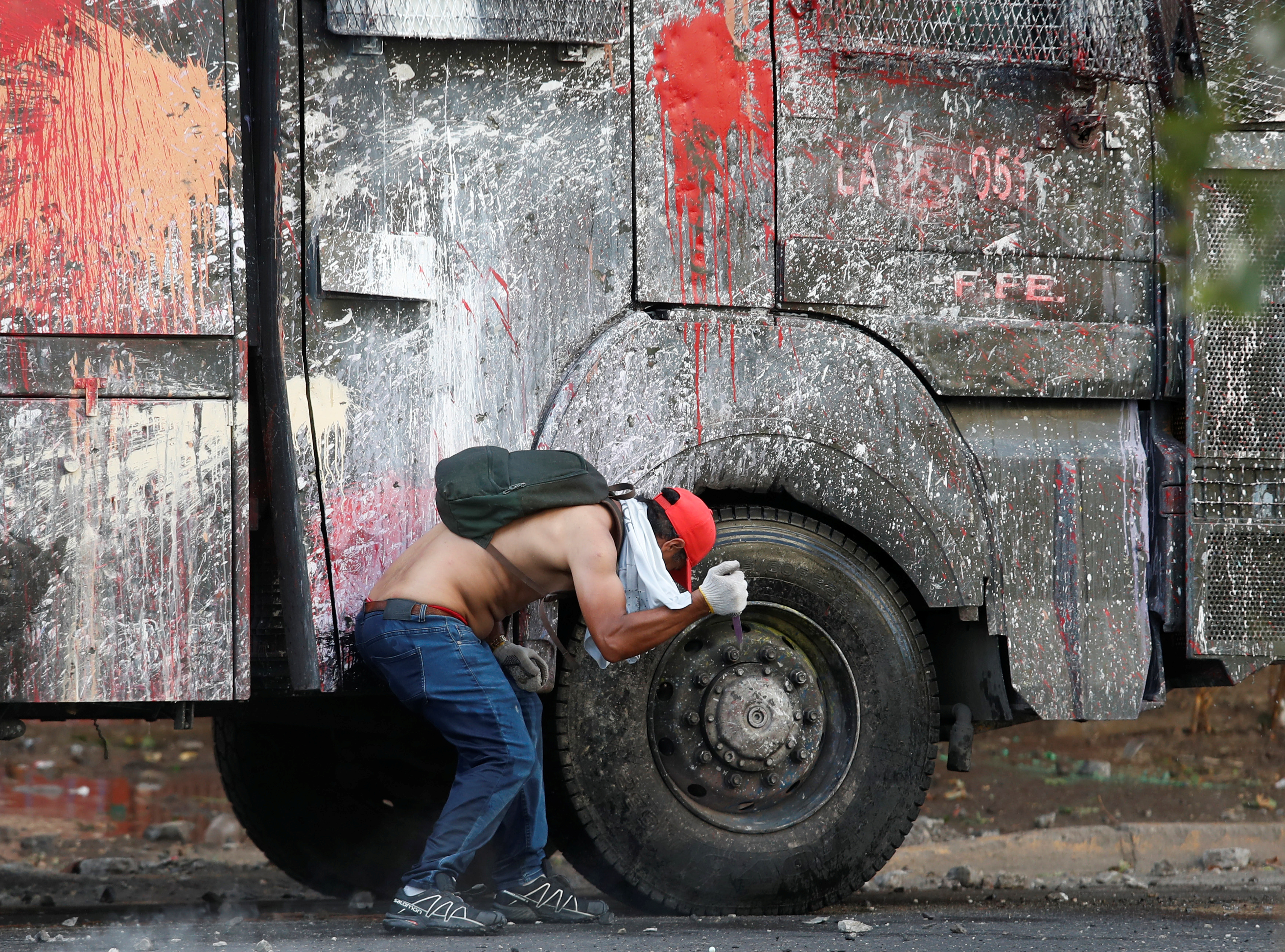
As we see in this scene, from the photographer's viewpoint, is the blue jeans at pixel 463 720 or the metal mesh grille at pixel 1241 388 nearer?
the blue jeans at pixel 463 720

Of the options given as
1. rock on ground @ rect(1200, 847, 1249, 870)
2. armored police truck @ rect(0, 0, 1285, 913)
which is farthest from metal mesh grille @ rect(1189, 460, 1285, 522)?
rock on ground @ rect(1200, 847, 1249, 870)

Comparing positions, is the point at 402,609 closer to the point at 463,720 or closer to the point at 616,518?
the point at 463,720

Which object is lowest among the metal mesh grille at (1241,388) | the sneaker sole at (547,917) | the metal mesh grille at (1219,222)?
the sneaker sole at (547,917)

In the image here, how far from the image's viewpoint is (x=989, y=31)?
3.59m

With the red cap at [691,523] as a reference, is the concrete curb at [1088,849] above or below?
below

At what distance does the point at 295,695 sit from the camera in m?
3.55

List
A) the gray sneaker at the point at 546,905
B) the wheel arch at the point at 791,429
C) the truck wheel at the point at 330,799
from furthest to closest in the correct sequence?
1. the truck wheel at the point at 330,799
2. the gray sneaker at the point at 546,905
3. the wheel arch at the point at 791,429

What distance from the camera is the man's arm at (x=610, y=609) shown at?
3.24 meters

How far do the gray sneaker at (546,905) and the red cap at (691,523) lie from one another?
0.93 m

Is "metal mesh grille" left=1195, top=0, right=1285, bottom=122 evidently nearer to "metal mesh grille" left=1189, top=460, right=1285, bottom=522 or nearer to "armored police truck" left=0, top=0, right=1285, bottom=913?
"armored police truck" left=0, top=0, right=1285, bottom=913

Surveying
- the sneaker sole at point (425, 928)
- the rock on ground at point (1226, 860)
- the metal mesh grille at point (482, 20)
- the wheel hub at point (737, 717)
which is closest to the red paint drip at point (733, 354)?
the wheel hub at point (737, 717)

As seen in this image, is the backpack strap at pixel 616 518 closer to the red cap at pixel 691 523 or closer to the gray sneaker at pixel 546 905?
the red cap at pixel 691 523

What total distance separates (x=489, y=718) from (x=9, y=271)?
5.14 feet

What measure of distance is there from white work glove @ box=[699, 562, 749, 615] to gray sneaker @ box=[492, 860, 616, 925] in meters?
0.95
